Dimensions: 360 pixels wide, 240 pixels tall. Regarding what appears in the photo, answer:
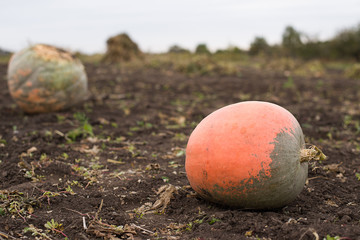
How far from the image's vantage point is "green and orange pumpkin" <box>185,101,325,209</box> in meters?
2.98

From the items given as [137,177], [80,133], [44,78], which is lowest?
[137,177]

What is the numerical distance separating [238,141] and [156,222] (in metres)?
0.90

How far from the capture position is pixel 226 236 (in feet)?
9.03

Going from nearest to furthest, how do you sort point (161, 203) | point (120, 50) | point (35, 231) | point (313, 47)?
point (35, 231) → point (161, 203) → point (120, 50) → point (313, 47)

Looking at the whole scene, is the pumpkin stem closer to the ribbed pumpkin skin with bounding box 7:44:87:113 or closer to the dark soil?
the dark soil

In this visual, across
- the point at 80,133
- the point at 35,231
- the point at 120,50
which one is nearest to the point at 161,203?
the point at 35,231

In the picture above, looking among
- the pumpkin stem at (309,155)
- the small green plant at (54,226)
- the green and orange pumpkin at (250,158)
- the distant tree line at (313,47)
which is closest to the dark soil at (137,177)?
the small green plant at (54,226)

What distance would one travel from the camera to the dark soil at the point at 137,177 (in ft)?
9.50

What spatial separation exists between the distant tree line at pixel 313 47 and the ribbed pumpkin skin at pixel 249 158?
58.8 ft

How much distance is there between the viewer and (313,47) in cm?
2156

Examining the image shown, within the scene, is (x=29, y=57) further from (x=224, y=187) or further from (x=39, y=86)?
(x=224, y=187)

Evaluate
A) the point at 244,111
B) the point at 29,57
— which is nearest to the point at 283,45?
the point at 29,57

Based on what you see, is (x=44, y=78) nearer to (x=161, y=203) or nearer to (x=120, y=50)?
(x=161, y=203)

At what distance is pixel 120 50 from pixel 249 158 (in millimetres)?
13773
